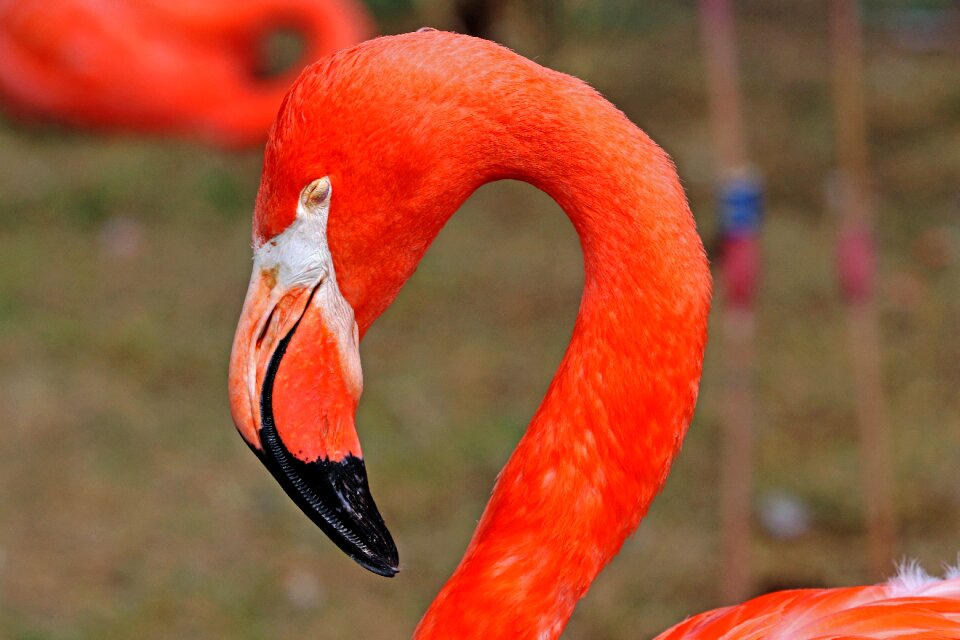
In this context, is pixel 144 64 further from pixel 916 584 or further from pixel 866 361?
pixel 916 584

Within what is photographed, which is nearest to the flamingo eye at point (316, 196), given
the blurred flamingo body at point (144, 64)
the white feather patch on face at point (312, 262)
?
the white feather patch on face at point (312, 262)

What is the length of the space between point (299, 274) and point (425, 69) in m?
0.36

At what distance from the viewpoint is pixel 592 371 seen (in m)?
1.79

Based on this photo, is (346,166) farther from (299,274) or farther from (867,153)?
(867,153)

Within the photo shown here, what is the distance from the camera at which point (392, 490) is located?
4012mm

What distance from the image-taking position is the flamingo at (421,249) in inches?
66.5

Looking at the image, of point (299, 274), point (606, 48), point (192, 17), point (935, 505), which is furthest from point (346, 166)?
point (606, 48)

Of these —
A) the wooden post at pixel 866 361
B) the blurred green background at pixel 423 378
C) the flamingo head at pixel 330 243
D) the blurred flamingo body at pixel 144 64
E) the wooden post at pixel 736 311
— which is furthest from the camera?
the blurred flamingo body at pixel 144 64

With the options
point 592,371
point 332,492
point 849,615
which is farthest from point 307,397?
point 849,615

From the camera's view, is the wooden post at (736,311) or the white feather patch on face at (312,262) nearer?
the white feather patch on face at (312,262)

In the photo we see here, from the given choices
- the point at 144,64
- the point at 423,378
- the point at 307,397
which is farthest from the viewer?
the point at 144,64

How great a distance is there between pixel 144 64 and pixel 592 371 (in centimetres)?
545

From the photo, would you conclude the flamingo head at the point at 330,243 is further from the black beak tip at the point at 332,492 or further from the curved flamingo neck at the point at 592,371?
the curved flamingo neck at the point at 592,371

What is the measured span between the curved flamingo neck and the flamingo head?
0.34 feet
